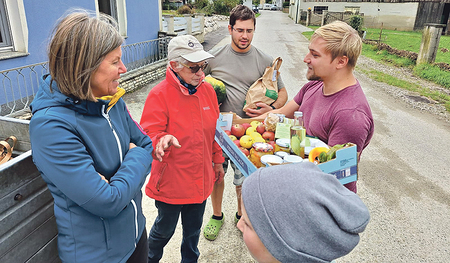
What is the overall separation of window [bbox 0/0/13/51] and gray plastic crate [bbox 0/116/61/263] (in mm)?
5230

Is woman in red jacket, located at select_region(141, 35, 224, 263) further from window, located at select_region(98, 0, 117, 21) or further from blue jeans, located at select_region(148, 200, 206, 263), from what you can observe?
window, located at select_region(98, 0, 117, 21)

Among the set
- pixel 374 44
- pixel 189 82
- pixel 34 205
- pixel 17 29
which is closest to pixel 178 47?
pixel 189 82

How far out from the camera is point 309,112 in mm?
2328

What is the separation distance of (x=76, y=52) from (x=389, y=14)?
36.5 metres

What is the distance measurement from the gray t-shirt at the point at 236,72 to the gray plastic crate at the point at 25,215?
192 centimetres

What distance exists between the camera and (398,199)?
160 inches

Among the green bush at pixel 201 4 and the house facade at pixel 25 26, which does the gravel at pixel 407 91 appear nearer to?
the house facade at pixel 25 26

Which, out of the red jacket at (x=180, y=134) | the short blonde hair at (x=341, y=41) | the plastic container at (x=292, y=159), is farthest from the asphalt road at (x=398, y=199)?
the short blonde hair at (x=341, y=41)

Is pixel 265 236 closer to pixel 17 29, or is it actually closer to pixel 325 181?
pixel 325 181

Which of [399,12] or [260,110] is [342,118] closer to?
[260,110]

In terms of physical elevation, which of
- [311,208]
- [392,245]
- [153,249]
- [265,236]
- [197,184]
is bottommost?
[392,245]

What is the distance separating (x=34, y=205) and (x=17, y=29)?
5552 mm

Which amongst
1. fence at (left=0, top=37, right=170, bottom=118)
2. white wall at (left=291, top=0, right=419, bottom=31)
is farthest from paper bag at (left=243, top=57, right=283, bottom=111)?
white wall at (left=291, top=0, right=419, bottom=31)

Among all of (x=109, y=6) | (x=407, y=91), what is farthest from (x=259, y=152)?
(x=407, y=91)
